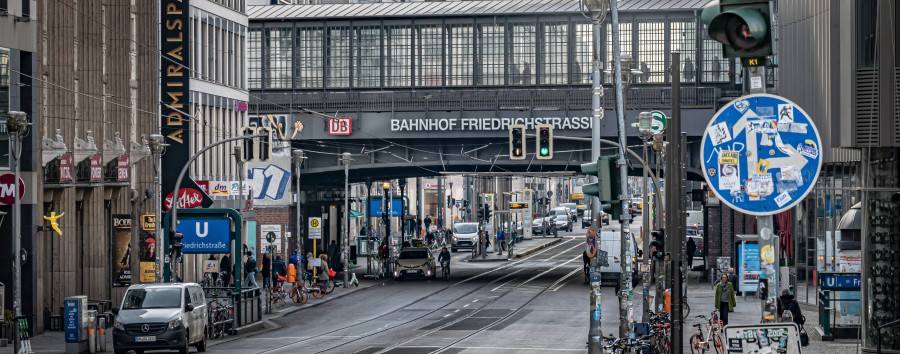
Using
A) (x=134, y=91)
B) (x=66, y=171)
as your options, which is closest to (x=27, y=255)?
(x=66, y=171)

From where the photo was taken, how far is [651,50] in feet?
211

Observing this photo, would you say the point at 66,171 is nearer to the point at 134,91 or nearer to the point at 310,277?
the point at 134,91

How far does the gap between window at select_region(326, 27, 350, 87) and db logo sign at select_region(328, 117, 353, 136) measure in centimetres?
346

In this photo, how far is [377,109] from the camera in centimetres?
6575

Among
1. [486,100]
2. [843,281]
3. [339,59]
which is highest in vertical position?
[339,59]

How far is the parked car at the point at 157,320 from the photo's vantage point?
3192 centimetres

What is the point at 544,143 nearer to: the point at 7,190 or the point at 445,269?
the point at 7,190

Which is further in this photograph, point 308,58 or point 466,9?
point 308,58

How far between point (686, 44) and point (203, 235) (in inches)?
1142

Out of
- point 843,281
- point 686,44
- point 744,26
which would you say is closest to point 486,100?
point 686,44

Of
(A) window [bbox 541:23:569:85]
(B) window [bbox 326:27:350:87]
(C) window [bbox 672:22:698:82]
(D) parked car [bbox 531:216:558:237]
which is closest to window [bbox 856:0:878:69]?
(C) window [bbox 672:22:698:82]

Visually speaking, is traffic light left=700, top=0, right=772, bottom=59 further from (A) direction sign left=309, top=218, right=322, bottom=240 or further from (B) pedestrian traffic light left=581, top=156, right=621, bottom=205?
(A) direction sign left=309, top=218, right=322, bottom=240

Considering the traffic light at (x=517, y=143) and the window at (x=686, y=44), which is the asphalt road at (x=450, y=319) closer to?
the traffic light at (x=517, y=143)

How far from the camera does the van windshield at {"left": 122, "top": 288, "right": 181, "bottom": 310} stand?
107ft
